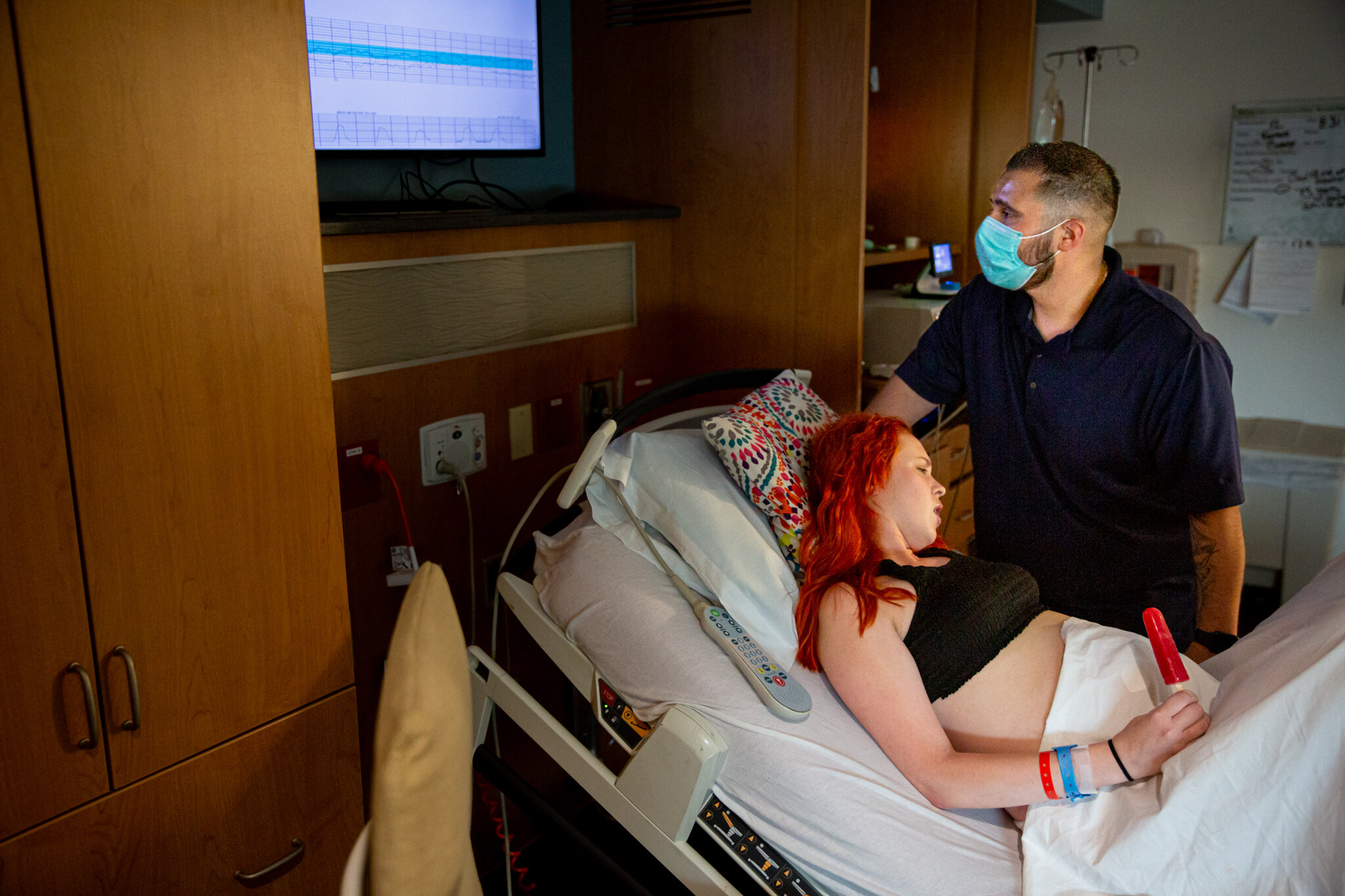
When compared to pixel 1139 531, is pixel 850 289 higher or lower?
higher

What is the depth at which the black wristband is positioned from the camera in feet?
5.75

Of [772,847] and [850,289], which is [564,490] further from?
[850,289]

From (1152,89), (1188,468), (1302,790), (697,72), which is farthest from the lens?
A: (1152,89)

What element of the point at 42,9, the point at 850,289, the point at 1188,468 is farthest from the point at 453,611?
the point at 850,289

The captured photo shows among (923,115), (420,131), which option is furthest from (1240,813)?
(923,115)

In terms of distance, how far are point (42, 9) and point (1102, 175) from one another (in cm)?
157

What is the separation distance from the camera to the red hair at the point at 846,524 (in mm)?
1522

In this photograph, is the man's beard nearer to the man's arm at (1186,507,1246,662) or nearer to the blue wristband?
the man's arm at (1186,507,1246,662)

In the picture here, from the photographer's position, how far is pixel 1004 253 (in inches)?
71.2

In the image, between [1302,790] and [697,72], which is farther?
[697,72]

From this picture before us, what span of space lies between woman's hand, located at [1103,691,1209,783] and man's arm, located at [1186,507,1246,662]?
504mm

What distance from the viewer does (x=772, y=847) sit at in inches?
55.4

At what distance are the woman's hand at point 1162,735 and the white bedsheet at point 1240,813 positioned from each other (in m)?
0.02

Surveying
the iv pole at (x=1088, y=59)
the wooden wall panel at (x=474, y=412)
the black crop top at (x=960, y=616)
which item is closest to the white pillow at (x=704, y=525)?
the black crop top at (x=960, y=616)
